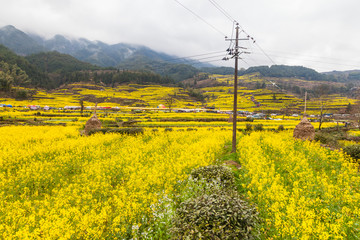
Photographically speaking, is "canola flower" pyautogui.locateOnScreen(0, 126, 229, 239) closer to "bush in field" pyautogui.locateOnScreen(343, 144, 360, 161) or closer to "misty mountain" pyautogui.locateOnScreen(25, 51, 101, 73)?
"bush in field" pyautogui.locateOnScreen(343, 144, 360, 161)

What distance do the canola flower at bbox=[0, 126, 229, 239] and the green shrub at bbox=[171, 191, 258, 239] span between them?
1.14m

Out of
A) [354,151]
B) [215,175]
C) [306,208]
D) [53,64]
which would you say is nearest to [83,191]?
[215,175]

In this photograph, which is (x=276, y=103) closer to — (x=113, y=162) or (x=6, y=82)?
(x=113, y=162)

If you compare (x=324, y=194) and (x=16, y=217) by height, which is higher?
(x=324, y=194)

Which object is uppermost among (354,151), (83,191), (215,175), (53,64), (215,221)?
(53,64)

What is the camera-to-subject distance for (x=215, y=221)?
15.9 feet

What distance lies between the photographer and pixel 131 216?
18.6 feet

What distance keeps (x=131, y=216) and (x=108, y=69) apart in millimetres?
193117

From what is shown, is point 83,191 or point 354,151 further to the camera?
point 354,151

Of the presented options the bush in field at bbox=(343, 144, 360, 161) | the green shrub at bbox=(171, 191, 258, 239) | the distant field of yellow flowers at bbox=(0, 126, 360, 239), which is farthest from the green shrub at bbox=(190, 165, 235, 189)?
the bush in field at bbox=(343, 144, 360, 161)

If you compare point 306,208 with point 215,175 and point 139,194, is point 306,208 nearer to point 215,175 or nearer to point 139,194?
point 215,175

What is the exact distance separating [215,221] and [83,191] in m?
6.27

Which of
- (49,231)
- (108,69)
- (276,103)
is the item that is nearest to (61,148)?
(49,231)

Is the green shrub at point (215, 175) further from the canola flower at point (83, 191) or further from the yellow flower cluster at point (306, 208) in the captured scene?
the yellow flower cluster at point (306, 208)
